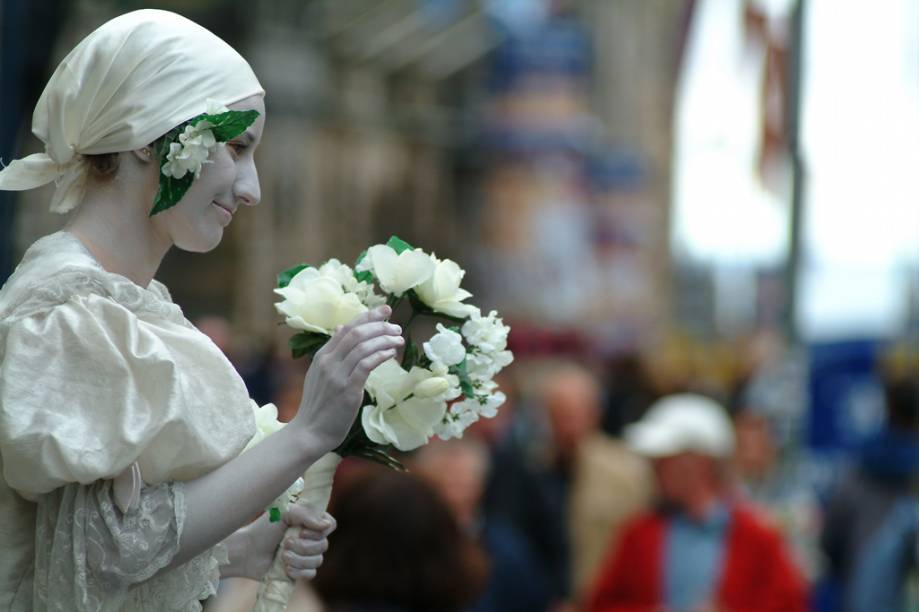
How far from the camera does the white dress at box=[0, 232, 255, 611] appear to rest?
2.20 m

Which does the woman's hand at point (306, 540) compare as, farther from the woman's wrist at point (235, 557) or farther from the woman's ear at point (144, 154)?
the woman's ear at point (144, 154)

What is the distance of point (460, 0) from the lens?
34281mm

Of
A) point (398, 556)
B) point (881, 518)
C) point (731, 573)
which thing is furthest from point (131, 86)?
point (881, 518)

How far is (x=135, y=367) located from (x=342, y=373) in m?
0.27

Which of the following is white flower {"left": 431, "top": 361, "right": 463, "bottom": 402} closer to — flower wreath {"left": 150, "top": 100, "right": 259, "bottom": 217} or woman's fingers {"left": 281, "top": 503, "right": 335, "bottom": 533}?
woman's fingers {"left": 281, "top": 503, "right": 335, "bottom": 533}

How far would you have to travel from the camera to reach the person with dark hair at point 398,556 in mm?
3832

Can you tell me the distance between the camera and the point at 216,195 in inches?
96.3

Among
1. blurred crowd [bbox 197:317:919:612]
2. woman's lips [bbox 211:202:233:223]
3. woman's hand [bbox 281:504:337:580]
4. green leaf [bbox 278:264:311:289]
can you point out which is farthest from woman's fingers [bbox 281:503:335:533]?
blurred crowd [bbox 197:317:919:612]

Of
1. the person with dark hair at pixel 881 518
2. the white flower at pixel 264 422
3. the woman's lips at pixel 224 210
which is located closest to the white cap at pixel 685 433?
the person with dark hair at pixel 881 518

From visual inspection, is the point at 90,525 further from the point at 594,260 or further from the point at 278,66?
the point at 594,260

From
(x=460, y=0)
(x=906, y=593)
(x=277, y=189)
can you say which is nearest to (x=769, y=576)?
(x=906, y=593)

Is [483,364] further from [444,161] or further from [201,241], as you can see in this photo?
[444,161]

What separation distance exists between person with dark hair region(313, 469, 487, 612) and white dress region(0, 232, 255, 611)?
4.82 ft

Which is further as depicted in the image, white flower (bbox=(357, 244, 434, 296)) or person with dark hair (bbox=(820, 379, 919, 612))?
person with dark hair (bbox=(820, 379, 919, 612))
